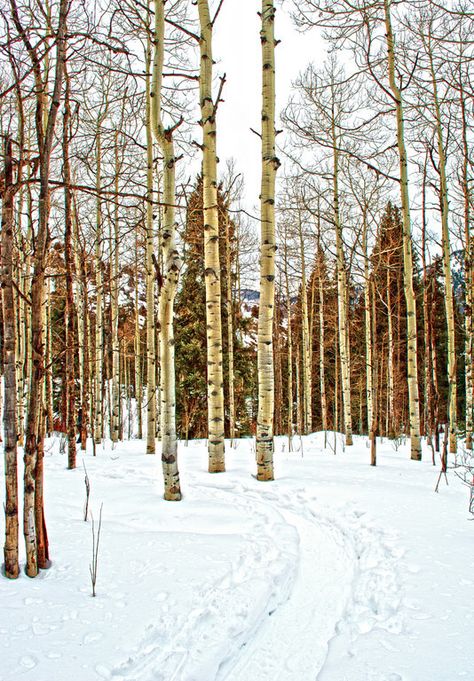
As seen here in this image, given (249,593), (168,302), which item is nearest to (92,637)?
(249,593)

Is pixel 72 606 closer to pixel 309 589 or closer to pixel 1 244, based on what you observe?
pixel 309 589

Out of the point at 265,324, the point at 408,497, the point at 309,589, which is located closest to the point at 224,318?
the point at 265,324

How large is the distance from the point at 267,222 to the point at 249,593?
16.4 ft

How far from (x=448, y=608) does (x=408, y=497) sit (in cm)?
270

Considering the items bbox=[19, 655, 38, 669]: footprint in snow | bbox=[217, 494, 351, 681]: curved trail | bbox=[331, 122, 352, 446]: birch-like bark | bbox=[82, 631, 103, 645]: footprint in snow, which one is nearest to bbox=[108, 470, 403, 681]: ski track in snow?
bbox=[217, 494, 351, 681]: curved trail

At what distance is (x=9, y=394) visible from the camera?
8.41 ft

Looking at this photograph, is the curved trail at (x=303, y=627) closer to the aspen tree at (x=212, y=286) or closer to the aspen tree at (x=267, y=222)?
the aspen tree at (x=267, y=222)

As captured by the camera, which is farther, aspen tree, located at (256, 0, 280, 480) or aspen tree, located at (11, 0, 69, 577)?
aspen tree, located at (256, 0, 280, 480)

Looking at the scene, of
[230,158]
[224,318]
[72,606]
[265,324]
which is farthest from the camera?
[224,318]

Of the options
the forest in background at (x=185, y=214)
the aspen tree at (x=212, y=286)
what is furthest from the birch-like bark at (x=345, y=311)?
the aspen tree at (x=212, y=286)

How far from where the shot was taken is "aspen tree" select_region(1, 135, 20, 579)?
250 cm

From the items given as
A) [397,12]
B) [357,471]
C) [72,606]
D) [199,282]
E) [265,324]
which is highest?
[397,12]

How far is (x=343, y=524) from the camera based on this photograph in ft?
14.1

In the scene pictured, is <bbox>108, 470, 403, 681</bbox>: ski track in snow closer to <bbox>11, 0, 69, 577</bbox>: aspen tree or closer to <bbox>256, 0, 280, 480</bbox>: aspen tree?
<bbox>11, 0, 69, 577</bbox>: aspen tree
